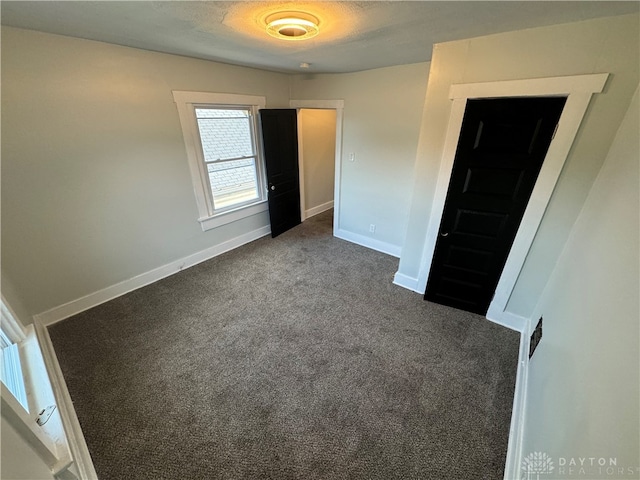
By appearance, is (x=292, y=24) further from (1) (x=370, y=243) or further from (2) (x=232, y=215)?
(1) (x=370, y=243)

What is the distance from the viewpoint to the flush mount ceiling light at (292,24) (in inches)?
54.8

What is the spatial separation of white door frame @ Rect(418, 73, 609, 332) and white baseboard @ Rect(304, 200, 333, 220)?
2.71m

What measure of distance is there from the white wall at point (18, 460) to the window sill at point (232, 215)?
100 inches

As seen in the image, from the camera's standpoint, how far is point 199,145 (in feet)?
9.78

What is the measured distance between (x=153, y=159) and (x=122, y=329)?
171cm

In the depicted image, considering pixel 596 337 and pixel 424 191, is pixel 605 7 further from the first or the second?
pixel 596 337

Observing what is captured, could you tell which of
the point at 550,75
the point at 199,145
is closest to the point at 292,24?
the point at 550,75

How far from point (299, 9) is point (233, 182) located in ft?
8.34

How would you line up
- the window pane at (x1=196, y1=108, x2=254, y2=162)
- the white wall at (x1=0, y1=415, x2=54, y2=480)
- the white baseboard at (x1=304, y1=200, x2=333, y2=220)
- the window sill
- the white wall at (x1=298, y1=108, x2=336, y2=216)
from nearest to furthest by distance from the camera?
the white wall at (x1=0, y1=415, x2=54, y2=480) < the window pane at (x1=196, y1=108, x2=254, y2=162) < the window sill < the white wall at (x1=298, y1=108, x2=336, y2=216) < the white baseboard at (x1=304, y1=200, x2=333, y2=220)

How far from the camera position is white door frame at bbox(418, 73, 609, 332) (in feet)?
5.40

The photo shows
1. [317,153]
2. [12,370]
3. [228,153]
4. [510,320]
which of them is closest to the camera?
[12,370]

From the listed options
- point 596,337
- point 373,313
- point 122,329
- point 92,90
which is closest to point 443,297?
point 373,313

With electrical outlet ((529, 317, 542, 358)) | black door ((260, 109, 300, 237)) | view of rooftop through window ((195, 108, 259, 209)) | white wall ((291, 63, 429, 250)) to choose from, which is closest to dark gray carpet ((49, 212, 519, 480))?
electrical outlet ((529, 317, 542, 358))

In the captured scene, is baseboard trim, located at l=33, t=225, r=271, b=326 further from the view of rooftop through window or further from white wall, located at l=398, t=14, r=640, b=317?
white wall, located at l=398, t=14, r=640, b=317
